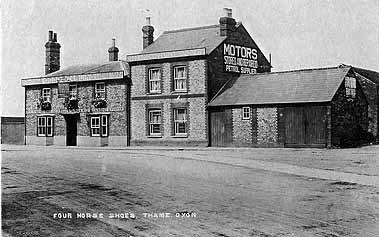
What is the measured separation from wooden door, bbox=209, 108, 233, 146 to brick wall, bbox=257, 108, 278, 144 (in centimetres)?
170

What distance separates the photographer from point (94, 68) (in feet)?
108

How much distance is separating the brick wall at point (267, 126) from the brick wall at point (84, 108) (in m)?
8.34

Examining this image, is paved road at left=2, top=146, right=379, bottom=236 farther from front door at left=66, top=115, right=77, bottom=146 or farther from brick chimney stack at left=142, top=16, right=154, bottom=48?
brick chimney stack at left=142, top=16, right=154, bottom=48

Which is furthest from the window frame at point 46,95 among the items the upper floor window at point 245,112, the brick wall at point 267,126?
the brick wall at point 267,126

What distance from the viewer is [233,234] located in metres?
6.73

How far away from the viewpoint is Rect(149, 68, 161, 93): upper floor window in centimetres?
2825

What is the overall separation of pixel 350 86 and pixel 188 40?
1014cm

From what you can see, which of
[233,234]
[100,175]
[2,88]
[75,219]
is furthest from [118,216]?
[100,175]

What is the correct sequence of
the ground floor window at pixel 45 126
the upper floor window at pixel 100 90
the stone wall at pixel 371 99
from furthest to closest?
the ground floor window at pixel 45 126, the upper floor window at pixel 100 90, the stone wall at pixel 371 99

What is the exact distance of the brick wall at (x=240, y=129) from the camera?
82.9 feet

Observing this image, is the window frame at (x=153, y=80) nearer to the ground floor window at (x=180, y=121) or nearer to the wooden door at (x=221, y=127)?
the ground floor window at (x=180, y=121)

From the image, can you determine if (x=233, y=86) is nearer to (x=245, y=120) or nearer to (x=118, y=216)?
(x=245, y=120)

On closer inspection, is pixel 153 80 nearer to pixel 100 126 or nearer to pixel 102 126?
pixel 102 126

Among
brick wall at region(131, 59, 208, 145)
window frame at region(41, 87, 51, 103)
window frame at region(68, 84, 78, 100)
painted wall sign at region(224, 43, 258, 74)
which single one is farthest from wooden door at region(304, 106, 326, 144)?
window frame at region(41, 87, 51, 103)
